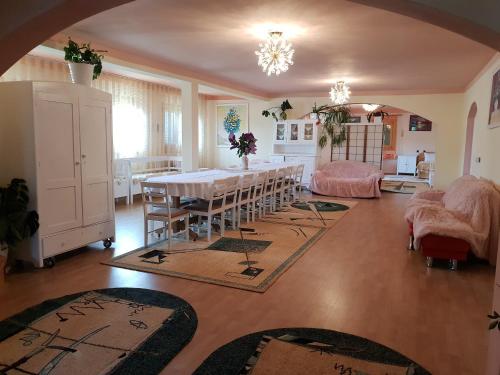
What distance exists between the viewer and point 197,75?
7.39 m

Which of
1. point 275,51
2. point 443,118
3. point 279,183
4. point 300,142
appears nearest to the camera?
point 275,51

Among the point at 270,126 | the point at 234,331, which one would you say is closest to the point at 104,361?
the point at 234,331

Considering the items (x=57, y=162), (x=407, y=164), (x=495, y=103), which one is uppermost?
(x=495, y=103)

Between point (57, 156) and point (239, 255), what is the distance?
2216 millimetres

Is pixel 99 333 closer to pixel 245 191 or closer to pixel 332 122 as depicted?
pixel 245 191

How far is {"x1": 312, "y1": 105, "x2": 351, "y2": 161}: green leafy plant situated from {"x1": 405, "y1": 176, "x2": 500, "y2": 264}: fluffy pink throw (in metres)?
5.96

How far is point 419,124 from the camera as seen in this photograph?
50.2ft

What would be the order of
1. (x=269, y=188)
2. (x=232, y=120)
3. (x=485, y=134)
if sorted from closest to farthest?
(x=485, y=134) < (x=269, y=188) < (x=232, y=120)

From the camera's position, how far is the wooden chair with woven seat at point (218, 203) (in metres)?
4.97

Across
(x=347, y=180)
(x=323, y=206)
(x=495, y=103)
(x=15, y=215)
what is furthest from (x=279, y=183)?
(x=15, y=215)

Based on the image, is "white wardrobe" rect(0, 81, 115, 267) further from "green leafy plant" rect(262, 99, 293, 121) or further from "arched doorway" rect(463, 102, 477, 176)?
"arched doorway" rect(463, 102, 477, 176)

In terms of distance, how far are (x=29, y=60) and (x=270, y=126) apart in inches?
244

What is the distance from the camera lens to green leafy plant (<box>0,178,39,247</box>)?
141 inches

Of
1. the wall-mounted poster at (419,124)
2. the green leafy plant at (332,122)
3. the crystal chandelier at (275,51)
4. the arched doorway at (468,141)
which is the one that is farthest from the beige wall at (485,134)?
the wall-mounted poster at (419,124)
